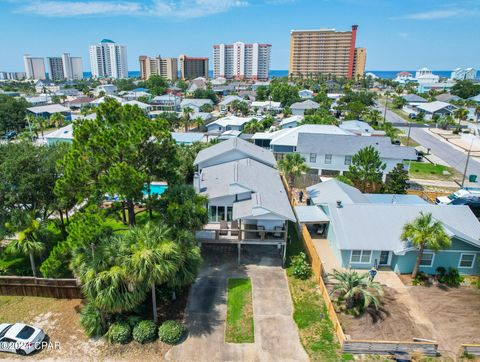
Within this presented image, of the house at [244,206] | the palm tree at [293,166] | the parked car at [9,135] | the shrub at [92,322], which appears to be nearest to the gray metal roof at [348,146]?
the palm tree at [293,166]

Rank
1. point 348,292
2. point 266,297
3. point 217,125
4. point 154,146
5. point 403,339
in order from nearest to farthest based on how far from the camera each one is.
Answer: point 403,339 < point 348,292 < point 266,297 < point 154,146 < point 217,125

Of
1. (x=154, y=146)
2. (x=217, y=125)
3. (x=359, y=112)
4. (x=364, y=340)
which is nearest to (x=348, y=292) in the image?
(x=364, y=340)

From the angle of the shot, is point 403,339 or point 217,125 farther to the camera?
point 217,125

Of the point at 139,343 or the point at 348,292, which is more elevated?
the point at 348,292

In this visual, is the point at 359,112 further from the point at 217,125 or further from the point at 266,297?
the point at 266,297

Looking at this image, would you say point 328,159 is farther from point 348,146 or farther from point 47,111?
point 47,111

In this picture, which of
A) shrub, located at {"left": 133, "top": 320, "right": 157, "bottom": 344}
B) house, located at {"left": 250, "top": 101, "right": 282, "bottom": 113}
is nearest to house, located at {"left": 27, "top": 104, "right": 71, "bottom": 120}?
house, located at {"left": 250, "top": 101, "right": 282, "bottom": 113}
